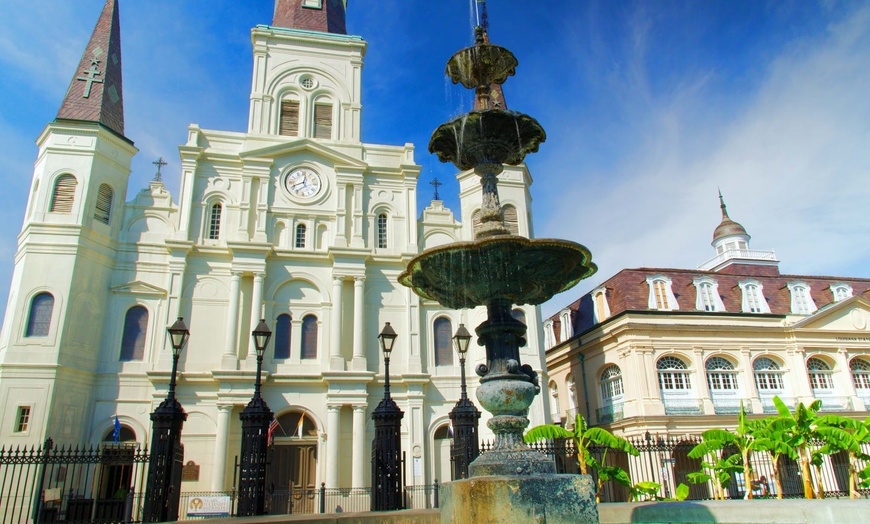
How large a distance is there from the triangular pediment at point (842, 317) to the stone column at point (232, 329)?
86.9 feet

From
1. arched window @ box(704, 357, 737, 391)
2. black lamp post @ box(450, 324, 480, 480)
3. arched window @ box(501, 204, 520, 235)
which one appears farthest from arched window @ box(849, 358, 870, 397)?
black lamp post @ box(450, 324, 480, 480)

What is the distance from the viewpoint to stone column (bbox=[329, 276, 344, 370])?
84.0ft

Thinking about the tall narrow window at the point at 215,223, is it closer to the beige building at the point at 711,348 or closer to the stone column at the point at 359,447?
→ the stone column at the point at 359,447

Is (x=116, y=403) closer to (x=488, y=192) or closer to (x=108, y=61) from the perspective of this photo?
(x=108, y=61)

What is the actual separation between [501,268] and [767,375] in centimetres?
2740

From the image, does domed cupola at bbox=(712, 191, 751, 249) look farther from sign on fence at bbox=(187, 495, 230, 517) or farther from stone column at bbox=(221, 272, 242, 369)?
sign on fence at bbox=(187, 495, 230, 517)

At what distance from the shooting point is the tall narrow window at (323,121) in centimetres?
3091

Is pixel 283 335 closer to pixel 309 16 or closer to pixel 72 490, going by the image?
pixel 72 490

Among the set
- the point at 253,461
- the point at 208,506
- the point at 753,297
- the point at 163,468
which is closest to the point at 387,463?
the point at 253,461

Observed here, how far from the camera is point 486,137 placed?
880cm

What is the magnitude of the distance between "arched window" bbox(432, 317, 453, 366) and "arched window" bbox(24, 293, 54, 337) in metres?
15.5

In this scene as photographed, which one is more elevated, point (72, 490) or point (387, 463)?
point (387, 463)

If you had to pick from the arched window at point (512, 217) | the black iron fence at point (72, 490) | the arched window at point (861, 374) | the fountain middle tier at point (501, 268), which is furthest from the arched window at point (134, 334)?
the arched window at point (861, 374)

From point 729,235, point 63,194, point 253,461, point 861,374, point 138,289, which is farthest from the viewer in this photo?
point 729,235
